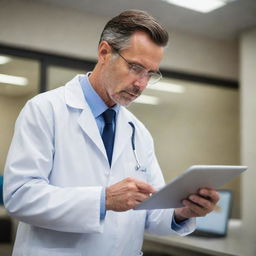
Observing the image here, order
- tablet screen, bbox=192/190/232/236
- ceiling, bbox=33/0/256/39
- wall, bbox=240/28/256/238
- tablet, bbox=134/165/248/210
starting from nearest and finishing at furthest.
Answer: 1. tablet, bbox=134/165/248/210
2. tablet screen, bbox=192/190/232/236
3. ceiling, bbox=33/0/256/39
4. wall, bbox=240/28/256/238

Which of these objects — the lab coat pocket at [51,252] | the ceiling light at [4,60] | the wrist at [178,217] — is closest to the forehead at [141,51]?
the wrist at [178,217]

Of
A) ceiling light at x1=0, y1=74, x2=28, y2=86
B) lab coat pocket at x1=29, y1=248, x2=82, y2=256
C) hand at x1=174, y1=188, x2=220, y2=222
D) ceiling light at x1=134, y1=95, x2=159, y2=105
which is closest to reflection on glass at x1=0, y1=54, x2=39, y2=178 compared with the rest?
ceiling light at x1=0, y1=74, x2=28, y2=86

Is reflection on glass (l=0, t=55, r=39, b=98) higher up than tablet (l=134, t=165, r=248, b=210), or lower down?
higher up

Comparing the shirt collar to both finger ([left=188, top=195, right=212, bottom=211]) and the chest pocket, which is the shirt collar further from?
finger ([left=188, top=195, right=212, bottom=211])

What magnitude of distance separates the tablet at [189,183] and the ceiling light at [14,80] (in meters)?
2.28

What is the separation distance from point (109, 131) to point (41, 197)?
355 millimetres

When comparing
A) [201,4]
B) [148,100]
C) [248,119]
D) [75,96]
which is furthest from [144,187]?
[248,119]

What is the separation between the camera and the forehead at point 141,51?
1278 mm

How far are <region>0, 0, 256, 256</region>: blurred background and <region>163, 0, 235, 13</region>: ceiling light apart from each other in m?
0.05

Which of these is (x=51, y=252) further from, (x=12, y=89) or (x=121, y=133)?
(x=12, y=89)

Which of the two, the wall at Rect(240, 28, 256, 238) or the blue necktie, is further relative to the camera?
the wall at Rect(240, 28, 256, 238)

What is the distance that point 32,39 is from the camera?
3219 mm

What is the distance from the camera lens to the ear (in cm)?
132

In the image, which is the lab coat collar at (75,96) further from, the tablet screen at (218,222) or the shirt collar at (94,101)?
the tablet screen at (218,222)
